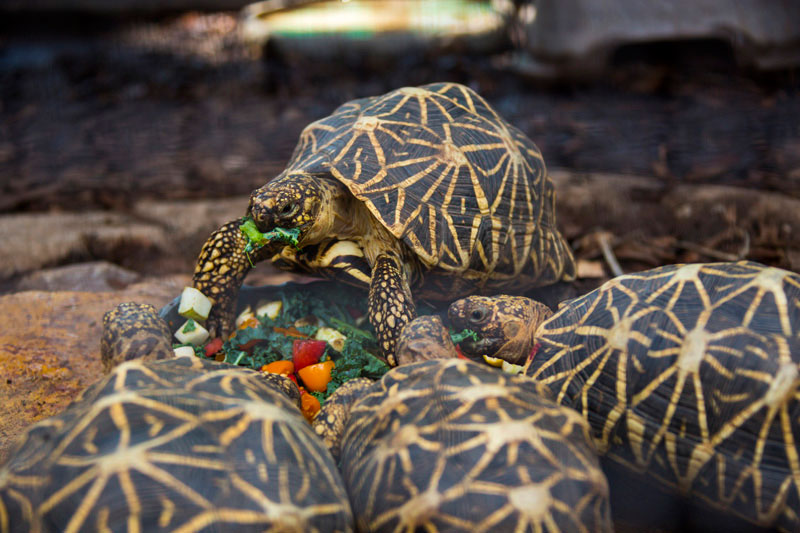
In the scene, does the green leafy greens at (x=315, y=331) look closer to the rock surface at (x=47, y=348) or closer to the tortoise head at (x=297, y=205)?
the tortoise head at (x=297, y=205)

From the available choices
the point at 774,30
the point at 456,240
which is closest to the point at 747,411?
the point at 456,240

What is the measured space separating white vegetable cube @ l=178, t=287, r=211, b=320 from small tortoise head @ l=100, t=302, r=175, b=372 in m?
0.29

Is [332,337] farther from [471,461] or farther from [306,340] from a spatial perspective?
[471,461]

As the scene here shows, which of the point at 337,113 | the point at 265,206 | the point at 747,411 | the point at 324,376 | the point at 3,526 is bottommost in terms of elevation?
the point at 324,376

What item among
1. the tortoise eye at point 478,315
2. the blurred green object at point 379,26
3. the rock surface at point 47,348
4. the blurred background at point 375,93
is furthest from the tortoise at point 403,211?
the blurred green object at point 379,26

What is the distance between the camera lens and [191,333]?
7.82 ft

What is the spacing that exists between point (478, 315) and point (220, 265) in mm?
1047

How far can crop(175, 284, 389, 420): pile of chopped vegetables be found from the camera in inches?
89.1

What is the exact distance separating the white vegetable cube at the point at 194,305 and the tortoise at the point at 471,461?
1.04 m

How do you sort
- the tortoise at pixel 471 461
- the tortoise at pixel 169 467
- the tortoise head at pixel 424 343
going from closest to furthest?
the tortoise at pixel 169 467 → the tortoise at pixel 471 461 → the tortoise head at pixel 424 343

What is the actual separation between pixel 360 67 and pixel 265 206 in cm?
608

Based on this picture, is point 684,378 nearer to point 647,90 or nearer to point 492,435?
point 492,435

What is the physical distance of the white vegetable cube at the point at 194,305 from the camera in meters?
2.38

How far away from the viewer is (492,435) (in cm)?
139
